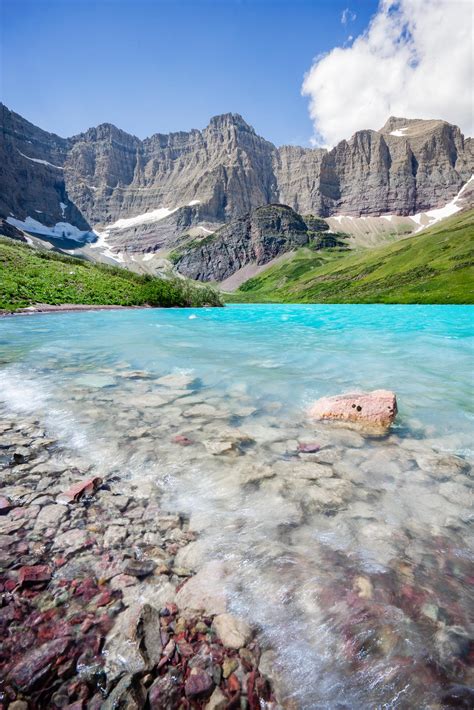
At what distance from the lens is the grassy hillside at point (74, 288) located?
5480 cm

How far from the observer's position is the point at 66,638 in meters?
3.37

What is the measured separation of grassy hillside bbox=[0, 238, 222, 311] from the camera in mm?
54800

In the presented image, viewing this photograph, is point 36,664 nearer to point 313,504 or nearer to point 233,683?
point 233,683

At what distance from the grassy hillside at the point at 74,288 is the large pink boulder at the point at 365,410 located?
51.2 metres

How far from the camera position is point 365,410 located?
9617mm

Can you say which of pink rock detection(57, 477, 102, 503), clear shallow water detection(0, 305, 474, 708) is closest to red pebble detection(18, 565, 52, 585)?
pink rock detection(57, 477, 102, 503)

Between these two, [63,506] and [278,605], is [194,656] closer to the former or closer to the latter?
[278,605]

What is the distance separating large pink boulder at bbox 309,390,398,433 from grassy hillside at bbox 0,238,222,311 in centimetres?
5117

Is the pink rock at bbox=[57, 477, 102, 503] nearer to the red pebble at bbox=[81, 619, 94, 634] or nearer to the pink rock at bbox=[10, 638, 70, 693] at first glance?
the red pebble at bbox=[81, 619, 94, 634]

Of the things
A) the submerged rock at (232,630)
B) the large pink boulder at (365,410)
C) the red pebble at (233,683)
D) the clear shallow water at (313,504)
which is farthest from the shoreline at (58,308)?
the red pebble at (233,683)

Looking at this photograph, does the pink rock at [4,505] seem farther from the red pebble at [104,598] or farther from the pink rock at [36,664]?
the pink rock at [36,664]

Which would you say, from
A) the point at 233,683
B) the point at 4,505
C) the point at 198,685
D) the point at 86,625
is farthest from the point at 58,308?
the point at 233,683

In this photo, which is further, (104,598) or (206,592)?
(206,592)

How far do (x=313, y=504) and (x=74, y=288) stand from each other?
7090 cm
